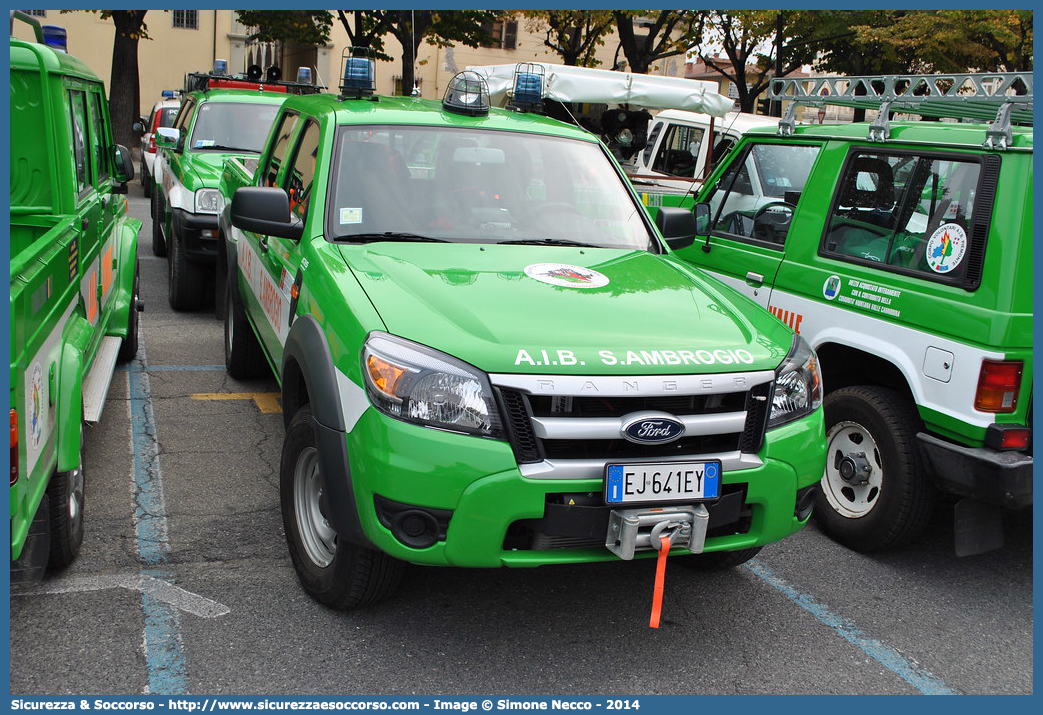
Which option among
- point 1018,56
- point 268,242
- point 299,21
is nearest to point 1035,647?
point 268,242

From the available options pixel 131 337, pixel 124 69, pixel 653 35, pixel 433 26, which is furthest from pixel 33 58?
pixel 433 26

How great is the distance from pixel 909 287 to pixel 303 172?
2.77m

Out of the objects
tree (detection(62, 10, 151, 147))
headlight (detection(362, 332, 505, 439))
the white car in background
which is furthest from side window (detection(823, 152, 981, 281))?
tree (detection(62, 10, 151, 147))

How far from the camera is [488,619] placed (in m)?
3.65

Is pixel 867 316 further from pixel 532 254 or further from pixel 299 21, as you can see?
pixel 299 21

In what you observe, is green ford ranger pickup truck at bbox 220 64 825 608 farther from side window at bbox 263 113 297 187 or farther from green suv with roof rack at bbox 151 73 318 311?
green suv with roof rack at bbox 151 73 318 311

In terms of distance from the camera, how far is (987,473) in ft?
12.5

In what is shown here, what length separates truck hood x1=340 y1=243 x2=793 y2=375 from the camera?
3.11 m

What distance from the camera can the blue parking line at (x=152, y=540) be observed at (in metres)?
3.17

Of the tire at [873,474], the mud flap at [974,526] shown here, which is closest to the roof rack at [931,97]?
the tire at [873,474]

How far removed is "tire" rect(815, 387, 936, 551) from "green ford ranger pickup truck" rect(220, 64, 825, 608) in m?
0.80

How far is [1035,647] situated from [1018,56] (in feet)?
73.6

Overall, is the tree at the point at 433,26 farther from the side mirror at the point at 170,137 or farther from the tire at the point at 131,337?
the tire at the point at 131,337

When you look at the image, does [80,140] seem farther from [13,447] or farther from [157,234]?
[157,234]
